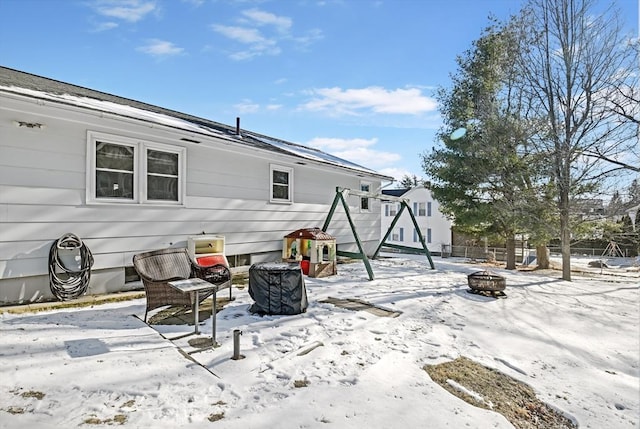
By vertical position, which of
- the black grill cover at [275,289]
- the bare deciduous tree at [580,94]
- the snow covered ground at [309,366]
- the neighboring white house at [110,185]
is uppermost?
the bare deciduous tree at [580,94]

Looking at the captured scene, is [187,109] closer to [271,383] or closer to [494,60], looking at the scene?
[271,383]

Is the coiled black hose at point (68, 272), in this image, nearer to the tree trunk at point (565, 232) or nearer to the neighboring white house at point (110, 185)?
the neighboring white house at point (110, 185)

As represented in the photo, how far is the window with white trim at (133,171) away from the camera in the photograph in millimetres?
5336

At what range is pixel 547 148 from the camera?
10203 millimetres

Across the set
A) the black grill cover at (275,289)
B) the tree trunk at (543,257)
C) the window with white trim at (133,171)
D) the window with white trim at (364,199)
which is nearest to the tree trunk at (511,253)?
the tree trunk at (543,257)

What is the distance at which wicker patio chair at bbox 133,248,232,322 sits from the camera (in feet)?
13.3

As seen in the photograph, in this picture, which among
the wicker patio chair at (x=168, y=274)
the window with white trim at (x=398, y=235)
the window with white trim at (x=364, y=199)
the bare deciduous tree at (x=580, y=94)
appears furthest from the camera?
the window with white trim at (x=398, y=235)

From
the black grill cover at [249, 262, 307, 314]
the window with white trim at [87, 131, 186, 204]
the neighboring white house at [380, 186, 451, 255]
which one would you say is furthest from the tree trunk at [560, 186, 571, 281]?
the neighboring white house at [380, 186, 451, 255]

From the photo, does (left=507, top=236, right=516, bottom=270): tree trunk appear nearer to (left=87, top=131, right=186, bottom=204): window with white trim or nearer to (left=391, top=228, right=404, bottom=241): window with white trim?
(left=87, top=131, right=186, bottom=204): window with white trim

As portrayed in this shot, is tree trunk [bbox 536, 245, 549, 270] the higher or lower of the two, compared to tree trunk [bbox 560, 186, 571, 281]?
lower

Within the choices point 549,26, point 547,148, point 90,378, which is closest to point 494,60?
point 549,26

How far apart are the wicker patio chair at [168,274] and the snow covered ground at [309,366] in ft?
1.10

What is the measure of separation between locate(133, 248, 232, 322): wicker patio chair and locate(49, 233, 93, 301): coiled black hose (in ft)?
4.07

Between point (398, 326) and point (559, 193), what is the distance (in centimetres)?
864
